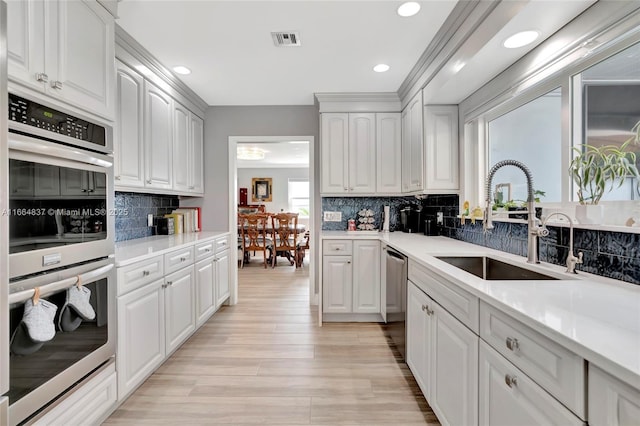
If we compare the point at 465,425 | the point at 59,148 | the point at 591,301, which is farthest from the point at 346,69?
the point at 465,425

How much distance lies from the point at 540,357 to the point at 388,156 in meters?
2.85

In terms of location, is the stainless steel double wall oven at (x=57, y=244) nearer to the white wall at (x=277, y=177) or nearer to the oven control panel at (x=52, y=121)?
the oven control panel at (x=52, y=121)

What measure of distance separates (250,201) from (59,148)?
814 cm

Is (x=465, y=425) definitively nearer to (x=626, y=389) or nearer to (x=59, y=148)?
(x=626, y=389)

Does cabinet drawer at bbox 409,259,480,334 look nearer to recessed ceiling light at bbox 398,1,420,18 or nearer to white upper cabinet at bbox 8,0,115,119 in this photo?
recessed ceiling light at bbox 398,1,420,18

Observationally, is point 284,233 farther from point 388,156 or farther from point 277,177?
point 277,177

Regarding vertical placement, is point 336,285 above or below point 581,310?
below

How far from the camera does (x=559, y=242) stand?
1672 millimetres

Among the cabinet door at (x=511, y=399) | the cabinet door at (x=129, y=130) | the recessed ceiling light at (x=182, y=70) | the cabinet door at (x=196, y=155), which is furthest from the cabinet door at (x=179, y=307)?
the cabinet door at (x=511, y=399)

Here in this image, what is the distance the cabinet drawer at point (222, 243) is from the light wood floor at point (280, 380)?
76 cm

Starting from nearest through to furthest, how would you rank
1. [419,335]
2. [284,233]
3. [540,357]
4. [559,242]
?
1. [540,357]
2. [559,242]
3. [419,335]
4. [284,233]

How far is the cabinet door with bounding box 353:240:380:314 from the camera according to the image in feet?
10.4

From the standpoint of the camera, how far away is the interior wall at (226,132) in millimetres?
3898

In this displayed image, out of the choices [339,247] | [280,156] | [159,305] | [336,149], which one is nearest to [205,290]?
[159,305]
